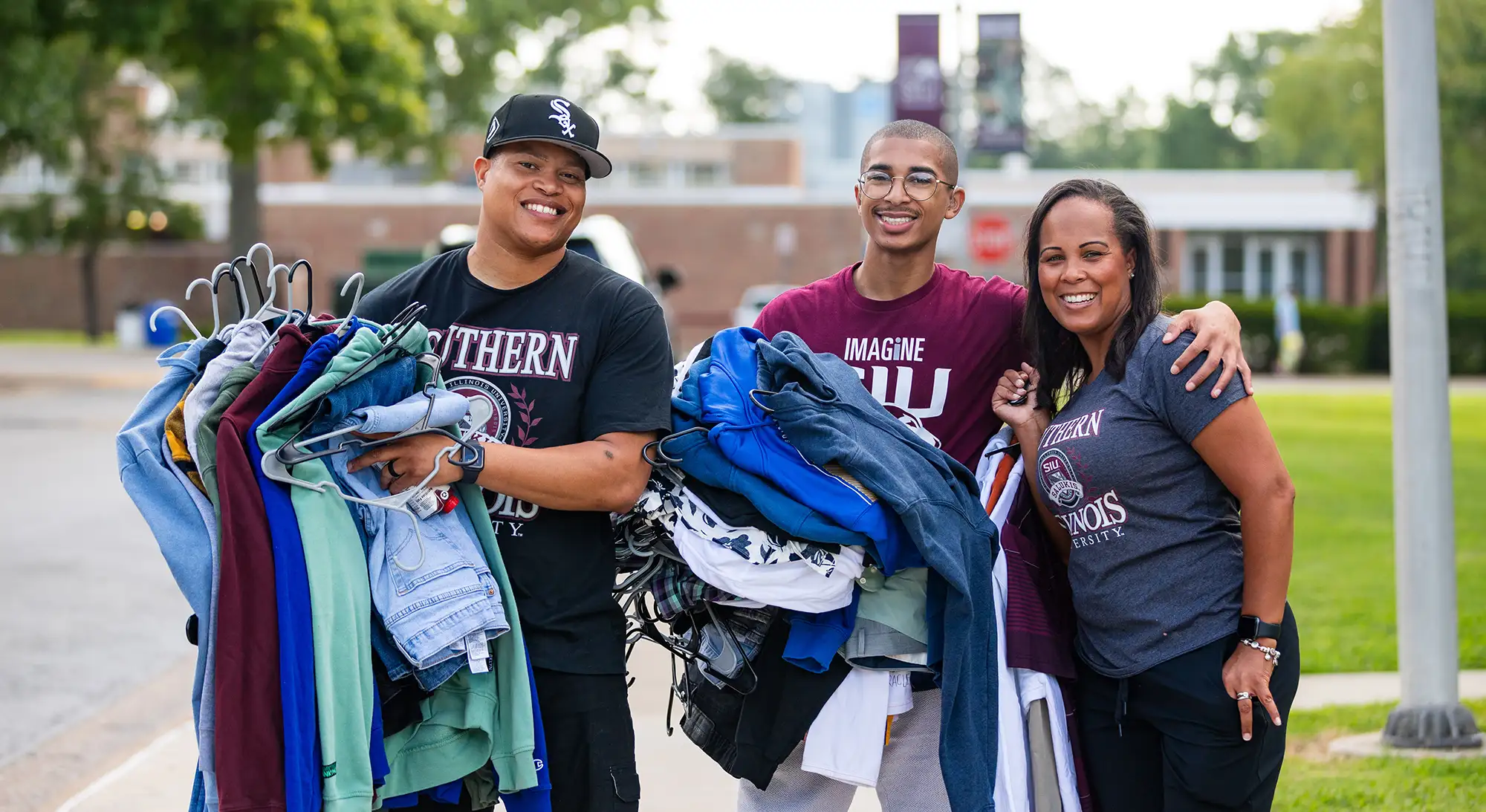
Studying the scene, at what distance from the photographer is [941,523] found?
3107mm

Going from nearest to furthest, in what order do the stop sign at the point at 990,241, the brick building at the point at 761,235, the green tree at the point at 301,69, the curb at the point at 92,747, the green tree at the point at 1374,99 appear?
1. the curb at the point at 92,747
2. the stop sign at the point at 990,241
3. the green tree at the point at 301,69
4. the green tree at the point at 1374,99
5. the brick building at the point at 761,235

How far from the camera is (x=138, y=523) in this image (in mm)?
11195

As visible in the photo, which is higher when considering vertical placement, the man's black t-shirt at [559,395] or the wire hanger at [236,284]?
the wire hanger at [236,284]

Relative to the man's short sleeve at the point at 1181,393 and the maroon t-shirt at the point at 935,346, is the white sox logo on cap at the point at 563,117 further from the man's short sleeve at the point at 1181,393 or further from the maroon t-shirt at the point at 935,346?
the man's short sleeve at the point at 1181,393

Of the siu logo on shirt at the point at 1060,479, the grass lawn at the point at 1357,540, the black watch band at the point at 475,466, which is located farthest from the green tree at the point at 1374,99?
the black watch band at the point at 475,466

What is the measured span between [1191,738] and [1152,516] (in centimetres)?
50

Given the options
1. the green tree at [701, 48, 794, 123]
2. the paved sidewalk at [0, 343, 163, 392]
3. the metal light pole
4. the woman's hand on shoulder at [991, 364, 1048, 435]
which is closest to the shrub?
the paved sidewalk at [0, 343, 163, 392]

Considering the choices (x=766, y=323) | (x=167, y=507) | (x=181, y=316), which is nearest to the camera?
(x=167, y=507)

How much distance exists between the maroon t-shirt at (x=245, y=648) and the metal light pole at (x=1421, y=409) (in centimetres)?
450

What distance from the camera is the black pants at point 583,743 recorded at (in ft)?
10.2

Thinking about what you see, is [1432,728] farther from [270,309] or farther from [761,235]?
[761,235]

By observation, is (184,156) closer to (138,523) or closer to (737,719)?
(138,523)

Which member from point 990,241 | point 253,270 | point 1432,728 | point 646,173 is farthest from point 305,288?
point 646,173

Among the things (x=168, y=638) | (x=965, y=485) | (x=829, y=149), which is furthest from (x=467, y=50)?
(x=829, y=149)
